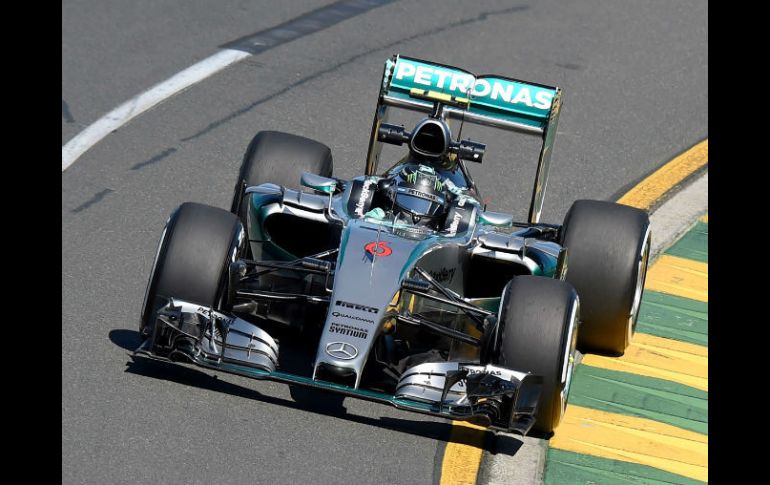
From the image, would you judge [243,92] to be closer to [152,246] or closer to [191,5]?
[191,5]

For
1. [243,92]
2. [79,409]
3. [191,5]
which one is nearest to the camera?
[79,409]

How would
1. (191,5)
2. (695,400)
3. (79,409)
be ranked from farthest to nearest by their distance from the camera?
(191,5)
(695,400)
(79,409)

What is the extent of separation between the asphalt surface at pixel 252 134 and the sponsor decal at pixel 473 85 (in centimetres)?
180

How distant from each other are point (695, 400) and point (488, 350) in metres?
1.71

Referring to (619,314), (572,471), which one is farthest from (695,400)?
(572,471)

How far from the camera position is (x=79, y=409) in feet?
26.0

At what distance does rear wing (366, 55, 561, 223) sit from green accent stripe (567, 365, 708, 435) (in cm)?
146

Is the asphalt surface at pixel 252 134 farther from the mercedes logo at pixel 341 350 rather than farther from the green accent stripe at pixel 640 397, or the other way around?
the green accent stripe at pixel 640 397

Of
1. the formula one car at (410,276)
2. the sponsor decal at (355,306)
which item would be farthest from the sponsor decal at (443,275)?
the sponsor decal at (355,306)

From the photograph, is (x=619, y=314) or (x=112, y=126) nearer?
(x=619, y=314)

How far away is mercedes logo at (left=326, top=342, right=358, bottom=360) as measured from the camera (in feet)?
25.8

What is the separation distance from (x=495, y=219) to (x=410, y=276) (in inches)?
39.8

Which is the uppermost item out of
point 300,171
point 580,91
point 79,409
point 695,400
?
point 580,91

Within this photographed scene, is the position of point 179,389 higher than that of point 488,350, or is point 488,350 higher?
point 488,350
